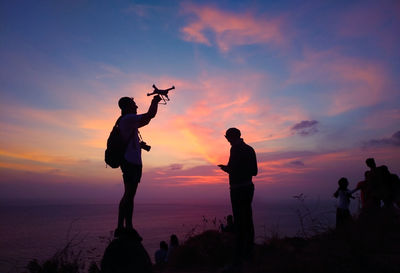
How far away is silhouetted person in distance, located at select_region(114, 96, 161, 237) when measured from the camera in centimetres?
454

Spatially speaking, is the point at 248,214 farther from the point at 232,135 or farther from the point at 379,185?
the point at 379,185

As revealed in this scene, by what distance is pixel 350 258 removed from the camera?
4.04m

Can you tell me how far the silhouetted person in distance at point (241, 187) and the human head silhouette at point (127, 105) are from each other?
1.88 meters

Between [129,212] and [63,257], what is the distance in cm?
214

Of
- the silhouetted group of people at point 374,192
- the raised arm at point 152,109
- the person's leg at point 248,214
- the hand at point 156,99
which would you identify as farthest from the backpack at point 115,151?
the silhouetted group of people at point 374,192

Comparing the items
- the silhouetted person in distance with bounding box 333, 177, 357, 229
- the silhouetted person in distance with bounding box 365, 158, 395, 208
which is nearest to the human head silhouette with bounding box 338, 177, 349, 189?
the silhouetted person in distance with bounding box 333, 177, 357, 229

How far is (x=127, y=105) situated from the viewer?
16.4 ft

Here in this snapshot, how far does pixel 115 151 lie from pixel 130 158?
0.27 metres

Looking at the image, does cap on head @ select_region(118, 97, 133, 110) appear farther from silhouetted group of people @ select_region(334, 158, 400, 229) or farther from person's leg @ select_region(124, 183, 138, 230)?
silhouetted group of people @ select_region(334, 158, 400, 229)

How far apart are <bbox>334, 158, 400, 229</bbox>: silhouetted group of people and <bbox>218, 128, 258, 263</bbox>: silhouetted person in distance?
172 inches

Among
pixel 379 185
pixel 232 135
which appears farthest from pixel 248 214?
pixel 379 185

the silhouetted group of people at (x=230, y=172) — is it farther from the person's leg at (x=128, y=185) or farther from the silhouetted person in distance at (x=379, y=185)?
the silhouetted person in distance at (x=379, y=185)

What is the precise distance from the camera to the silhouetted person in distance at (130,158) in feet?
14.9

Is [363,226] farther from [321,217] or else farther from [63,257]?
[63,257]
